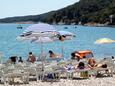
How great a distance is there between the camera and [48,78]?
15750mm

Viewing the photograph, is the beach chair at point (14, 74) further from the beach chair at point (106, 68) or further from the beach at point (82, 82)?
the beach chair at point (106, 68)

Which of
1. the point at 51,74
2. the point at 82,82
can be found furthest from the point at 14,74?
the point at 82,82

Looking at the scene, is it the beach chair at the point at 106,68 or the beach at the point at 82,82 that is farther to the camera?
the beach chair at the point at 106,68

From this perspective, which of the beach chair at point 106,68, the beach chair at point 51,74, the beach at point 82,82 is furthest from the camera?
the beach chair at point 106,68

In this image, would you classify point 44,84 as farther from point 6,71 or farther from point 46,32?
point 46,32

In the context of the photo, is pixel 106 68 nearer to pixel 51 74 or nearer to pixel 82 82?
pixel 82 82

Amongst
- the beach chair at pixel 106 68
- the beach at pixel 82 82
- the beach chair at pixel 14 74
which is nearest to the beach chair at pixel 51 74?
the beach at pixel 82 82

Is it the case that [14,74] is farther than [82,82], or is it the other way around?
[82,82]

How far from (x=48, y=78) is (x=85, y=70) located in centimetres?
153

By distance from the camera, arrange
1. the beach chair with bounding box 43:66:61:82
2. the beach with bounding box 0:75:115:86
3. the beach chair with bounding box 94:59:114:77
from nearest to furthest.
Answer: the beach with bounding box 0:75:115:86
the beach chair with bounding box 43:66:61:82
the beach chair with bounding box 94:59:114:77

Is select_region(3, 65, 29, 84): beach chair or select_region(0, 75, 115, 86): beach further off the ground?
select_region(3, 65, 29, 84): beach chair

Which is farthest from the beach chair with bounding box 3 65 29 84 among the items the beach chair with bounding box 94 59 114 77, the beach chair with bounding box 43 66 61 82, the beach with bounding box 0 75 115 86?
the beach chair with bounding box 94 59 114 77

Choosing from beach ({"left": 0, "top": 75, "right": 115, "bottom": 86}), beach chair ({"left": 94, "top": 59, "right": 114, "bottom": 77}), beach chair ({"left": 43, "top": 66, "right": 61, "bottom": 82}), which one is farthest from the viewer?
beach chair ({"left": 94, "top": 59, "right": 114, "bottom": 77})

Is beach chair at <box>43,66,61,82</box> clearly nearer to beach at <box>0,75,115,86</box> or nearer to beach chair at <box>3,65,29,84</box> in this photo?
beach at <box>0,75,115,86</box>
